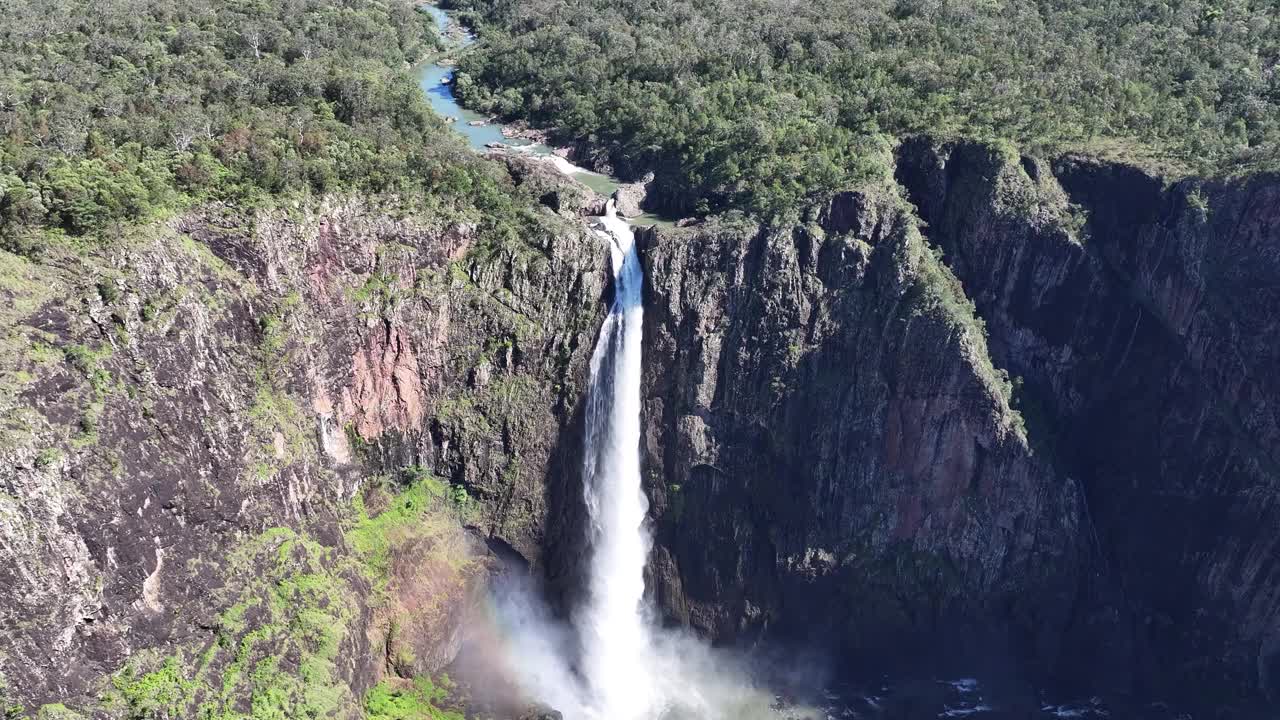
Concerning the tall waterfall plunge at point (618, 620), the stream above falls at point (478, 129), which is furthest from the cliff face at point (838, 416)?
the stream above falls at point (478, 129)

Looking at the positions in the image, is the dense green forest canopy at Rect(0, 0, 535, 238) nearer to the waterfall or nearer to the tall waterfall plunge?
the waterfall

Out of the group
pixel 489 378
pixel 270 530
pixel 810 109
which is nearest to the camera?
pixel 270 530

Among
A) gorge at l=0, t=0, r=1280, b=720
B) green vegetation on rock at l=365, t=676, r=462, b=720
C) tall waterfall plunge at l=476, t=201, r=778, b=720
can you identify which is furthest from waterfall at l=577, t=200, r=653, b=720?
green vegetation on rock at l=365, t=676, r=462, b=720

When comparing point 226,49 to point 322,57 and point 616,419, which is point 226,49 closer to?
point 322,57

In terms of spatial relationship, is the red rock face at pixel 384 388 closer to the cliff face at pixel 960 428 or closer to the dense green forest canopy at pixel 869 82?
the cliff face at pixel 960 428

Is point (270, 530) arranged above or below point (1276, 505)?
below

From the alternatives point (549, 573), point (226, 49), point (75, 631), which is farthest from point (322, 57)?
point (75, 631)
